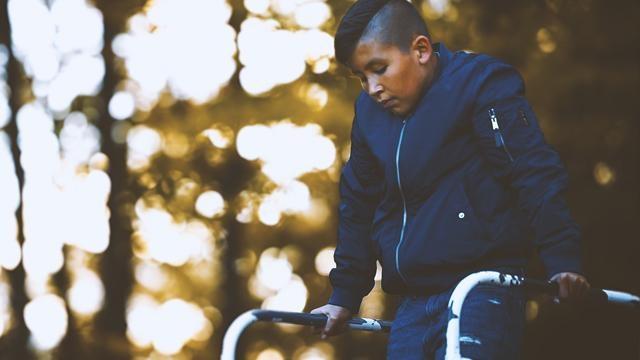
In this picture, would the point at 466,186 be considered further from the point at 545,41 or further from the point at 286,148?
the point at 286,148

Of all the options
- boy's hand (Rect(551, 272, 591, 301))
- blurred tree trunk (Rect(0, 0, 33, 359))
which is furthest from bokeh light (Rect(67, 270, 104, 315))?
boy's hand (Rect(551, 272, 591, 301))

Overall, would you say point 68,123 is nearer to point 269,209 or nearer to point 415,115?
point 269,209

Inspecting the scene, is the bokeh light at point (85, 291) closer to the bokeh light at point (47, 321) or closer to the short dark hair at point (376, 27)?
the bokeh light at point (47, 321)

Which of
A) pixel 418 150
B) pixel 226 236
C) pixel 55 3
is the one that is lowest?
pixel 226 236

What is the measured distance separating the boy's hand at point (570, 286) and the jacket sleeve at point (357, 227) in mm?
912

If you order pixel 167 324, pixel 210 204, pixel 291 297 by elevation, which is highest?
pixel 210 204

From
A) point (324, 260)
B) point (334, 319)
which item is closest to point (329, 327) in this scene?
point (334, 319)

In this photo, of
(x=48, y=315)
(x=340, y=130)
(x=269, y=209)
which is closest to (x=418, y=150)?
(x=340, y=130)

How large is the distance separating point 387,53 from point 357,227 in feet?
2.35

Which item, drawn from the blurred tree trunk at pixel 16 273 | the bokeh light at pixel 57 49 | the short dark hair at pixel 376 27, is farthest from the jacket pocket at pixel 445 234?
the blurred tree trunk at pixel 16 273

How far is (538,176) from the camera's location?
2840 millimetres

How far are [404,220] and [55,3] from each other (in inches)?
370

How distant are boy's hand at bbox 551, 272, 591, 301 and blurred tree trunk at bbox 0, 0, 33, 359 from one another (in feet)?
31.8

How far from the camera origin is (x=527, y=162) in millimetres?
2875
